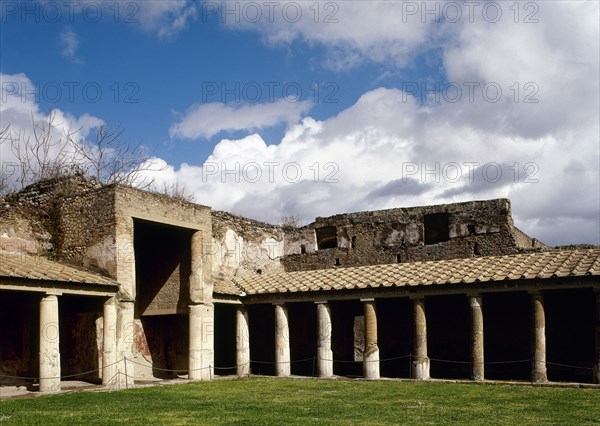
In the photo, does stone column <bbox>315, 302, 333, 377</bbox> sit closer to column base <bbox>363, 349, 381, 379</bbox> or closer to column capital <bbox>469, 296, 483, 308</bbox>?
column base <bbox>363, 349, 381, 379</bbox>

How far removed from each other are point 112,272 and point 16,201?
10.8ft

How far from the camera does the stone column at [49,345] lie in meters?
13.4

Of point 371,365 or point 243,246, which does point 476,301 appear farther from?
point 243,246

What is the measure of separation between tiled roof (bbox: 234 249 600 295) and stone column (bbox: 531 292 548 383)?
655 mm

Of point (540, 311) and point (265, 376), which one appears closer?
point (540, 311)

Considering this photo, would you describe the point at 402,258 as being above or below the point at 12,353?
above

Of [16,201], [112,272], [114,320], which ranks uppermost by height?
[16,201]

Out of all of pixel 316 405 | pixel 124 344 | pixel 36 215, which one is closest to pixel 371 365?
pixel 316 405

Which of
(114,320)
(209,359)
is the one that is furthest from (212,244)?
(114,320)

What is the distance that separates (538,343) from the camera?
14836 mm

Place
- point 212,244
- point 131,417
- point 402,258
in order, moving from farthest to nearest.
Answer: point 402,258
point 212,244
point 131,417

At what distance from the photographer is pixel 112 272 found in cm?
1500

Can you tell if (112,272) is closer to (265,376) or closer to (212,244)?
(212,244)

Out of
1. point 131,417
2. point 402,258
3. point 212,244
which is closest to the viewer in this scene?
point 131,417
